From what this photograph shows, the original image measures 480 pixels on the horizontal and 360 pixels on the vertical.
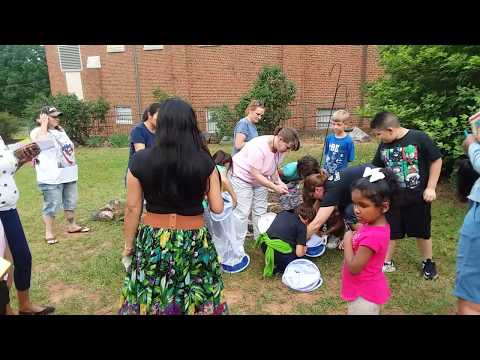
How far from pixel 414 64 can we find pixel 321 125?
8636 millimetres

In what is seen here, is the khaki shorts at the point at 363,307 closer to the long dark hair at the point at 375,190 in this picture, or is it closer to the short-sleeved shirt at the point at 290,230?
the long dark hair at the point at 375,190

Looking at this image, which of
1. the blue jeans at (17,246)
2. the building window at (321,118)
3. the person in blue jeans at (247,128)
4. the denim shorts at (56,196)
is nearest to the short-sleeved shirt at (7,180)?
the blue jeans at (17,246)

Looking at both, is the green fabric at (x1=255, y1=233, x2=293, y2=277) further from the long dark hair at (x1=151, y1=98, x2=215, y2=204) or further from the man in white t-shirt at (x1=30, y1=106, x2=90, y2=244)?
the man in white t-shirt at (x1=30, y1=106, x2=90, y2=244)

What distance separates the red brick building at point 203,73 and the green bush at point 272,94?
4.31 ft

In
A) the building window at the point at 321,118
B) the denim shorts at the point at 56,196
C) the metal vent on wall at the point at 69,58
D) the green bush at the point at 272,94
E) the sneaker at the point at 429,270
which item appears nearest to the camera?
the sneaker at the point at 429,270

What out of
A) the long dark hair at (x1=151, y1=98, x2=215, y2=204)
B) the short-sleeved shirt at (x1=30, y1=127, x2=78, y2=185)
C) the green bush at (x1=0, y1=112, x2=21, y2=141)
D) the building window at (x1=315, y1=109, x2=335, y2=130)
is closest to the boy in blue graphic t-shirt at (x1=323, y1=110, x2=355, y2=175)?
the long dark hair at (x1=151, y1=98, x2=215, y2=204)

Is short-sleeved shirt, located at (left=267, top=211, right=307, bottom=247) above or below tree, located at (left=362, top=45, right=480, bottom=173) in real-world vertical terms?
below

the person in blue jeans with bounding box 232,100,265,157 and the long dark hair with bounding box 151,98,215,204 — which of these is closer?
the long dark hair with bounding box 151,98,215,204

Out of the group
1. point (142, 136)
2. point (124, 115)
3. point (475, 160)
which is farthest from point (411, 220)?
point (124, 115)

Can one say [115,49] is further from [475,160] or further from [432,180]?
[475,160]

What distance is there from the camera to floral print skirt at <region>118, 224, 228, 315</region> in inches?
88.0

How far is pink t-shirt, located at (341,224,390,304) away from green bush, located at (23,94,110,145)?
15.1 metres

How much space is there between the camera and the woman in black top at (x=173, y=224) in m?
2.08

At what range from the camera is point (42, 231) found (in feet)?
18.0
